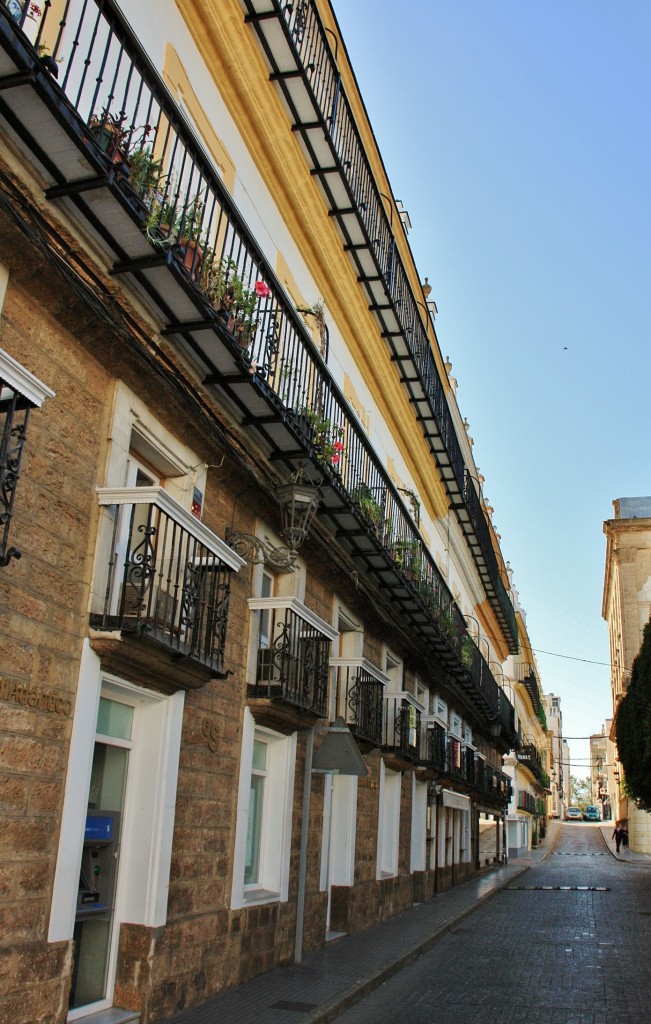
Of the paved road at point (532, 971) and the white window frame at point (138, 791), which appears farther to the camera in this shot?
the paved road at point (532, 971)

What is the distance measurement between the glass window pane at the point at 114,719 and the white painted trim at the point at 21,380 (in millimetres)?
2678

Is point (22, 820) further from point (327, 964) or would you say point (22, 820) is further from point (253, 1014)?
point (327, 964)

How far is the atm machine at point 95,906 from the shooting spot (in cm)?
621

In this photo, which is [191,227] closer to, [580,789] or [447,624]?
[447,624]

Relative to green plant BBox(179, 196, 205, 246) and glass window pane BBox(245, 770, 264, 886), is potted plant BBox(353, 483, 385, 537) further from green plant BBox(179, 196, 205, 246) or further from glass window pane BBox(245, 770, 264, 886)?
green plant BBox(179, 196, 205, 246)

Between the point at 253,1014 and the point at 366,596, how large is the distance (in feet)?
20.9

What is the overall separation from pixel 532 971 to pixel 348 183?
9535mm

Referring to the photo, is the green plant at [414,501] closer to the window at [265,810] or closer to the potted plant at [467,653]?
the potted plant at [467,653]

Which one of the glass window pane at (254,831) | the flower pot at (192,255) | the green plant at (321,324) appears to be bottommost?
the glass window pane at (254,831)

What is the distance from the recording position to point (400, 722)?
46.7 feet

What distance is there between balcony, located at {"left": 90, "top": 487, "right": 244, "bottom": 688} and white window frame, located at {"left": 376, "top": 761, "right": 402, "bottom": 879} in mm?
8278

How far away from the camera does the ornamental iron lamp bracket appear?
8.62m

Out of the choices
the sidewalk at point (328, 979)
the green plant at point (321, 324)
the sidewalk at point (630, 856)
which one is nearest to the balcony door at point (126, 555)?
the sidewalk at point (328, 979)

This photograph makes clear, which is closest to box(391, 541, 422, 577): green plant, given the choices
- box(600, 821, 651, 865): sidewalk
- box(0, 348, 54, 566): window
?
box(0, 348, 54, 566): window
